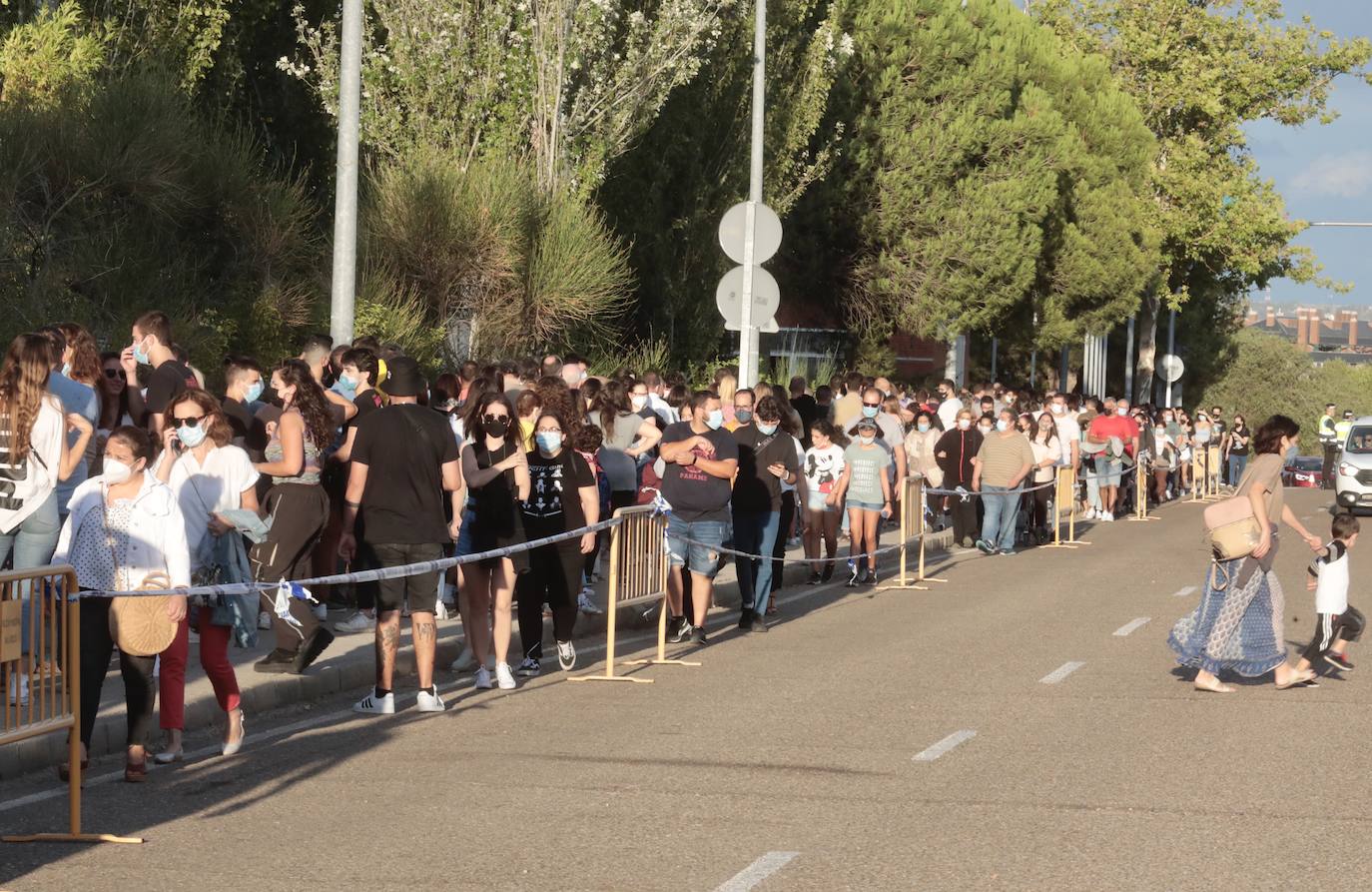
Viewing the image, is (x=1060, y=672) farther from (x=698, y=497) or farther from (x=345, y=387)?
(x=345, y=387)

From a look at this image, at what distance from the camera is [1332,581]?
43.5 ft

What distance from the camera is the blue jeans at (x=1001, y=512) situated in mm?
24555

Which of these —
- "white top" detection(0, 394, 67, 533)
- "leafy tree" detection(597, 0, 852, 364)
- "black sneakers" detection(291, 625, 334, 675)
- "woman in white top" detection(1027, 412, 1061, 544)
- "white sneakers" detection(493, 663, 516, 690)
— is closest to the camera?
"white top" detection(0, 394, 67, 533)

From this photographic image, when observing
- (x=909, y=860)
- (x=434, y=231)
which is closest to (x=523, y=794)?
(x=909, y=860)

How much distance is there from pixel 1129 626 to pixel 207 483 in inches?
348

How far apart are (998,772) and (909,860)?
81.0 inches

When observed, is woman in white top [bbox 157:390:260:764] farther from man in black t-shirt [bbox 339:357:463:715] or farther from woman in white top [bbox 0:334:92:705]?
man in black t-shirt [bbox 339:357:463:715]

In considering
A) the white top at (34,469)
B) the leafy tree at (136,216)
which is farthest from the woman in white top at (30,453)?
the leafy tree at (136,216)

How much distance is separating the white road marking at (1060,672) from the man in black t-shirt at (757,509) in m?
2.91

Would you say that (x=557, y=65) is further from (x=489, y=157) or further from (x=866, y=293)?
(x=866, y=293)

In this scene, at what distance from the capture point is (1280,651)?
1270 centimetres

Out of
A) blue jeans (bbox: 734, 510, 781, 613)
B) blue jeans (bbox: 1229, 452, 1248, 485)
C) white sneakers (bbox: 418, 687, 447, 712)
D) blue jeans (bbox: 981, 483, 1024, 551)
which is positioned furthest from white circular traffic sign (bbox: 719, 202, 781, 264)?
blue jeans (bbox: 1229, 452, 1248, 485)

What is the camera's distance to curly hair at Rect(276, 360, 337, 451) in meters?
12.0

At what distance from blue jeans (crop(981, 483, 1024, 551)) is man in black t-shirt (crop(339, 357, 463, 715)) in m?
14.0
